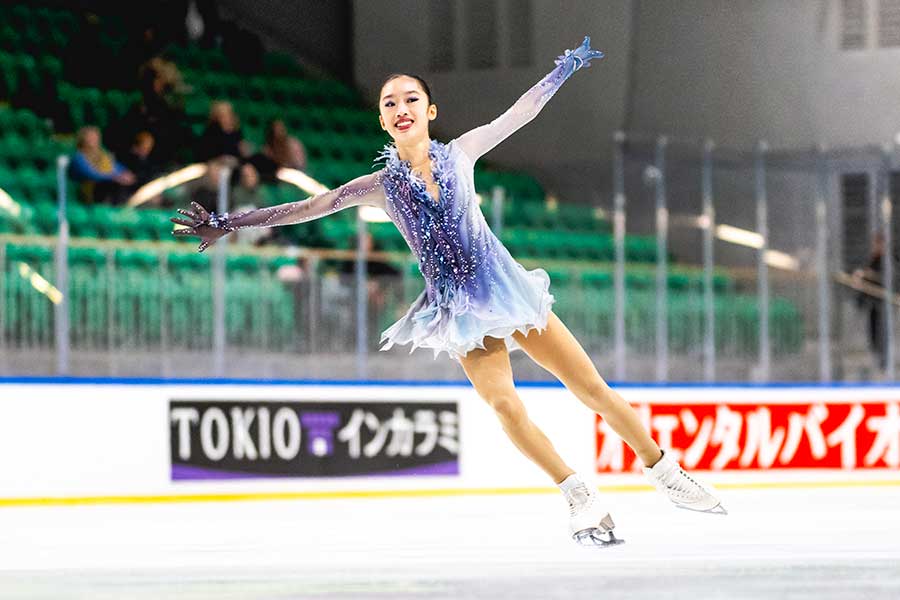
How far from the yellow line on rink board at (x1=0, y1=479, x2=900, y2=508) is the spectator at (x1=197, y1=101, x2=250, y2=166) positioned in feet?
9.72

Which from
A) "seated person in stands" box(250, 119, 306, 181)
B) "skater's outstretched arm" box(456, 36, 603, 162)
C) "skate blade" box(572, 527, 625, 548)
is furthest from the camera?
"seated person in stands" box(250, 119, 306, 181)

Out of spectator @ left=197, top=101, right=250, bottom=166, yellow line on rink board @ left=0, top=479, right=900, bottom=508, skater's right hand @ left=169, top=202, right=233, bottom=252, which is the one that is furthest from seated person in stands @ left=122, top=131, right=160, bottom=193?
skater's right hand @ left=169, top=202, right=233, bottom=252

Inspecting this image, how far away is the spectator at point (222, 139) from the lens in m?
10.9

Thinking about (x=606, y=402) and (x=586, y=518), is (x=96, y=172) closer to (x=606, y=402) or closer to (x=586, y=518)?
(x=606, y=402)

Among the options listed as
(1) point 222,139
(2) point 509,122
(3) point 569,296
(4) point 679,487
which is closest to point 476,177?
(1) point 222,139

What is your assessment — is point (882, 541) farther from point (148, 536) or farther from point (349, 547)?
point (148, 536)

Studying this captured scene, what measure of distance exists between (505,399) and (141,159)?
594cm

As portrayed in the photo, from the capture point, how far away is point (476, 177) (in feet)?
41.8

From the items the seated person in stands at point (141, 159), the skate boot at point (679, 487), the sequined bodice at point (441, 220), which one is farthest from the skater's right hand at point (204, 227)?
the seated person in stands at point (141, 159)

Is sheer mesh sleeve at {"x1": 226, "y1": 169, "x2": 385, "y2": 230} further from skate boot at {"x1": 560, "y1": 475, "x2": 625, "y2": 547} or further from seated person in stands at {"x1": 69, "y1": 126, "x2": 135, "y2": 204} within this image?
seated person in stands at {"x1": 69, "y1": 126, "x2": 135, "y2": 204}

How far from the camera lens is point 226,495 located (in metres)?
8.48

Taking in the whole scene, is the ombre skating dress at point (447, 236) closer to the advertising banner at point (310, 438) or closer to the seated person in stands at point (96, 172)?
the advertising banner at point (310, 438)

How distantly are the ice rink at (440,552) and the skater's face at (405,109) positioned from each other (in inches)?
53.2

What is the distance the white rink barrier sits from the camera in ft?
26.9
